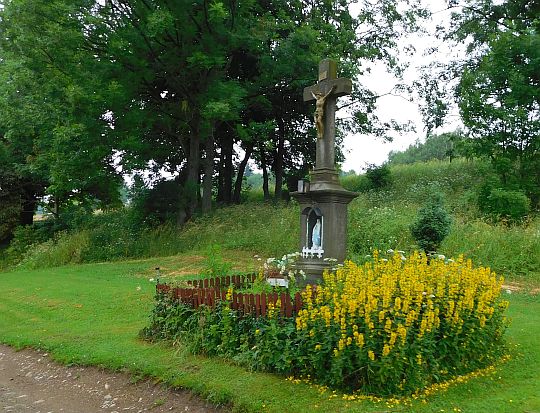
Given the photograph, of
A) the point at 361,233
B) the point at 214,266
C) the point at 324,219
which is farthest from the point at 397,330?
the point at 361,233

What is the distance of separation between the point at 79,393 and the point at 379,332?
350 cm

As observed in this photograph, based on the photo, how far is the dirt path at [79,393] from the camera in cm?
524

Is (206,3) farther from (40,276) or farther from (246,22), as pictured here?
(40,276)

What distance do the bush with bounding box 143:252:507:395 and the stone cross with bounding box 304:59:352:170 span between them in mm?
3533

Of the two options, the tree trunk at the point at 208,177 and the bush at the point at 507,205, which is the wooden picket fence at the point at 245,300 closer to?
the bush at the point at 507,205

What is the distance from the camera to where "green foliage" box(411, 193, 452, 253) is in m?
12.5

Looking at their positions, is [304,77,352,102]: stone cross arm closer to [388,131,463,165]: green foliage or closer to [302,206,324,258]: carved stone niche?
[302,206,324,258]: carved stone niche

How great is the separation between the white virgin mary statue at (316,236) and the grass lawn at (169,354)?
3.26 m

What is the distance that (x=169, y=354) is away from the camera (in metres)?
6.34

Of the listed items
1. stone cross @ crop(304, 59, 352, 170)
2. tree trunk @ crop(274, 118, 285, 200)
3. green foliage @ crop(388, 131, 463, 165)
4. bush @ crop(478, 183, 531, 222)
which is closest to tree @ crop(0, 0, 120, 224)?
tree trunk @ crop(274, 118, 285, 200)

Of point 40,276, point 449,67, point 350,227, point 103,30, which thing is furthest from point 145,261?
point 449,67

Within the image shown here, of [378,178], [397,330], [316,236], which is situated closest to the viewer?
[397,330]

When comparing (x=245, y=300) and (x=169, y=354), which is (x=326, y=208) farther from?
(x=169, y=354)

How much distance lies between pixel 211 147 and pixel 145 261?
7.92 meters
